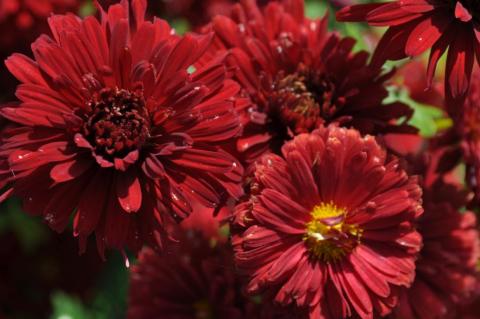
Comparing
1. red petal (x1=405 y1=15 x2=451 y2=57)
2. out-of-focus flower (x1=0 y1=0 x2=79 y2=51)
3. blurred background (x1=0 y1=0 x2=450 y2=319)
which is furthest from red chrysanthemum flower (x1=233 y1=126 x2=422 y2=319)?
out-of-focus flower (x1=0 y1=0 x2=79 y2=51)

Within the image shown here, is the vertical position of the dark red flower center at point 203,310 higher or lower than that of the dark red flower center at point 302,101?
lower

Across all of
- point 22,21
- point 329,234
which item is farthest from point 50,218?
point 22,21

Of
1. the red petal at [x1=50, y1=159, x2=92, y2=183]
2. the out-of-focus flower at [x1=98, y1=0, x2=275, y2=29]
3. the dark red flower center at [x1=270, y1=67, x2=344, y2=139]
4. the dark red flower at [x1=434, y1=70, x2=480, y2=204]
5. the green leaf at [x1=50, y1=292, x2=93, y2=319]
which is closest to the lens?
the red petal at [x1=50, y1=159, x2=92, y2=183]

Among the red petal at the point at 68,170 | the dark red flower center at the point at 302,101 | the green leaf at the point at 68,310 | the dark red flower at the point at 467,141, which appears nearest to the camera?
the red petal at the point at 68,170

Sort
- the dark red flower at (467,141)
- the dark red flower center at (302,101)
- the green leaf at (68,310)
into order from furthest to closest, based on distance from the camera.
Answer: the green leaf at (68,310) → the dark red flower at (467,141) → the dark red flower center at (302,101)

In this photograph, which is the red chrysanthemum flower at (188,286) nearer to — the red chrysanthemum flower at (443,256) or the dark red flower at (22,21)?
the red chrysanthemum flower at (443,256)

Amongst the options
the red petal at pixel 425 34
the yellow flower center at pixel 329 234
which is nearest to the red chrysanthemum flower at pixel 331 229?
the yellow flower center at pixel 329 234

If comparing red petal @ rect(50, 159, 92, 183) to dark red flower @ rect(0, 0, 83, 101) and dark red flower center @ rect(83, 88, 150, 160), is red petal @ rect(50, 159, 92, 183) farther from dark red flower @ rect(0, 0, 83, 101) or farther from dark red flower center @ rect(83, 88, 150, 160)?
dark red flower @ rect(0, 0, 83, 101)
